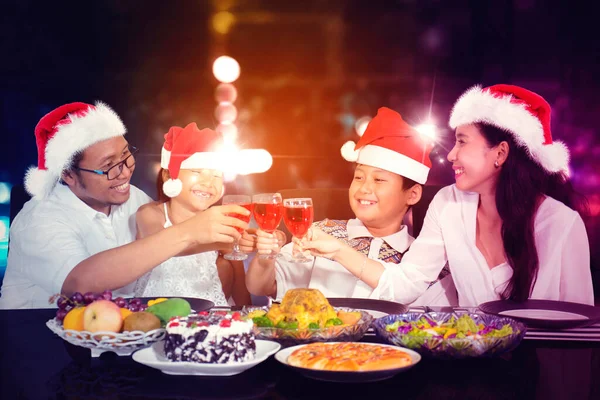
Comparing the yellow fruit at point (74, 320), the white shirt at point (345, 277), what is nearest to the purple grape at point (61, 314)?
the yellow fruit at point (74, 320)

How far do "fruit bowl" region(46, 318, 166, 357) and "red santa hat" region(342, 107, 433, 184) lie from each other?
5.88ft

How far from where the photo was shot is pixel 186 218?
119 inches

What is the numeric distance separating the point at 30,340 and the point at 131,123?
321 cm

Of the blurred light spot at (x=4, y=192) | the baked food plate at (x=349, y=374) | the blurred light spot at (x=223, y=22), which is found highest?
the blurred light spot at (x=223, y=22)

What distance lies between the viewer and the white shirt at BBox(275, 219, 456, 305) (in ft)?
9.64

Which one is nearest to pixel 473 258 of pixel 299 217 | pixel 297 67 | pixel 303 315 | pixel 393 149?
pixel 393 149

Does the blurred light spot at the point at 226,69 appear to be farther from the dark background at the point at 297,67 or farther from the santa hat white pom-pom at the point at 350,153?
the santa hat white pom-pom at the point at 350,153

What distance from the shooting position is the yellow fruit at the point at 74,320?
142cm

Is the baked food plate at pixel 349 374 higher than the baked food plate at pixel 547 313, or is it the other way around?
the baked food plate at pixel 547 313

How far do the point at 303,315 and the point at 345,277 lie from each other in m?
1.52

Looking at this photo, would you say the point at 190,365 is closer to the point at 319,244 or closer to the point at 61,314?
the point at 61,314

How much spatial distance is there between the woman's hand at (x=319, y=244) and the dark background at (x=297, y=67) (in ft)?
7.81

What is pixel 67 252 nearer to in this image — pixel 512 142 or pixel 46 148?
pixel 46 148

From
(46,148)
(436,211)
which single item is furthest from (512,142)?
(46,148)
